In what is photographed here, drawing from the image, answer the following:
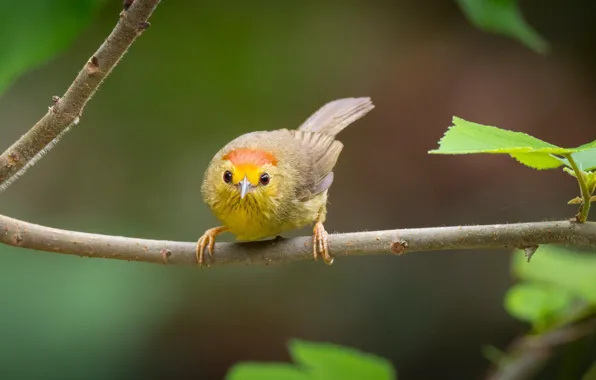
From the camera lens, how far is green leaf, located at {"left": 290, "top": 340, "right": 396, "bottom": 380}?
250 centimetres

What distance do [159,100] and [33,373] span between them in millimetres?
2129

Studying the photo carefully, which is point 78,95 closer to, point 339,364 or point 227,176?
point 227,176

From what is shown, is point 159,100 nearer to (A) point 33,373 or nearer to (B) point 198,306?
(B) point 198,306

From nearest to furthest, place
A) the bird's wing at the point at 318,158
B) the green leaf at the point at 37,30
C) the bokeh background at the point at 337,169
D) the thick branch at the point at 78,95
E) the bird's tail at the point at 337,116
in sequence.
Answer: the thick branch at the point at 78,95, the green leaf at the point at 37,30, the bird's wing at the point at 318,158, the bird's tail at the point at 337,116, the bokeh background at the point at 337,169

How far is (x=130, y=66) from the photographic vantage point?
543cm

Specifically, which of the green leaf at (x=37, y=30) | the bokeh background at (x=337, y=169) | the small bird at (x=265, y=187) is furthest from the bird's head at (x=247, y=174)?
the bokeh background at (x=337, y=169)

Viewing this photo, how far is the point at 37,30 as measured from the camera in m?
1.88

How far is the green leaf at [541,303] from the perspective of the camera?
2826 millimetres

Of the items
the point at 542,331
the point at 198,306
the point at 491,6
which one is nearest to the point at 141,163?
the point at 198,306

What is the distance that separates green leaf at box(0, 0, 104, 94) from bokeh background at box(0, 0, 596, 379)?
2.83 meters

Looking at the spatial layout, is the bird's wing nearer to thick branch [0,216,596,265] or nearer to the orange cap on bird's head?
the orange cap on bird's head

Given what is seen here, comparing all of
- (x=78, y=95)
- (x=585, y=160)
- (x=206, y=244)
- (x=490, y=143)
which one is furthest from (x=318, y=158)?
(x=490, y=143)

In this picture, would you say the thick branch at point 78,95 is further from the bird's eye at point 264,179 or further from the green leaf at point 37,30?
the bird's eye at point 264,179

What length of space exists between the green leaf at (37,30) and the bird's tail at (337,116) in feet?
5.32
